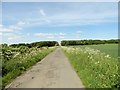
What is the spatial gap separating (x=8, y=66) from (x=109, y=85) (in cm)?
1236

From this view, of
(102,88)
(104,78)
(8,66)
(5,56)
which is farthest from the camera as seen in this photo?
(5,56)

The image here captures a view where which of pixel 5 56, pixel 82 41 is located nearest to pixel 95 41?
pixel 82 41

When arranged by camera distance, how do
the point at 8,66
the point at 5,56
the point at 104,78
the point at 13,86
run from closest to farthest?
the point at 104,78 < the point at 13,86 < the point at 8,66 < the point at 5,56

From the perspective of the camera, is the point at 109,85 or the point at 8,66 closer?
the point at 109,85

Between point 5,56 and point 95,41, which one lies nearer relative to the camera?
point 5,56

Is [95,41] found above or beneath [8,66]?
A: beneath

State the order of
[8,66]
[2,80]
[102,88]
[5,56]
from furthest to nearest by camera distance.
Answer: [5,56]
[8,66]
[2,80]
[102,88]

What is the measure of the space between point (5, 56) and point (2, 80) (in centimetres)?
A: 1299

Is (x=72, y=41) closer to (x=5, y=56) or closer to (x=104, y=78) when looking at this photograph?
(x=5, y=56)

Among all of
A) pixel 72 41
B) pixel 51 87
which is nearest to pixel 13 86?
pixel 51 87

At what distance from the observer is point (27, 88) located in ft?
45.1

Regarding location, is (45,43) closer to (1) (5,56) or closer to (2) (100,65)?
(1) (5,56)

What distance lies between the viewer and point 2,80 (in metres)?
16.5

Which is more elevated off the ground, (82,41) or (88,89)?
(88,89)
